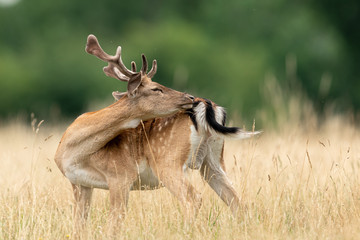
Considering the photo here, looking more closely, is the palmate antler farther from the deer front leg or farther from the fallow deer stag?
the deer front leg

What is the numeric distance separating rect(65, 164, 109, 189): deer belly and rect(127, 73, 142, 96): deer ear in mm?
690

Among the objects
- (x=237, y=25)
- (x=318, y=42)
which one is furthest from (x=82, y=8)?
(x=318, y=42)

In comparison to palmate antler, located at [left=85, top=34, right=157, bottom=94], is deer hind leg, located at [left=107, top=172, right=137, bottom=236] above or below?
below

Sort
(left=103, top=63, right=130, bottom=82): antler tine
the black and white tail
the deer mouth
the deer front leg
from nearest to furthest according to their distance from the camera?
1. the black and white tail
2. the deer mouth
3. the deer front leg
4. (left=103, top=63, right=130, bottom=82): antler tine

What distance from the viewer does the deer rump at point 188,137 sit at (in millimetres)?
5168

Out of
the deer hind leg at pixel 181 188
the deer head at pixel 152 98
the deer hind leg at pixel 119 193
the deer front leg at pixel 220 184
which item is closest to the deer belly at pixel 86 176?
the deer hind leg at pixel 119 193

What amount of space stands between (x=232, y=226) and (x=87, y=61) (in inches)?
876

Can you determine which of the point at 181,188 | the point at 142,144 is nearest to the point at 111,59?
the point at 142,144

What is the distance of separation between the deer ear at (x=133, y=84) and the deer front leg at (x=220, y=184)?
2.77ft

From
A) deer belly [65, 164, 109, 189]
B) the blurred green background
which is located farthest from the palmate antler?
the blurred green background

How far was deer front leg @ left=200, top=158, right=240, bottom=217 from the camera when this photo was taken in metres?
5.48

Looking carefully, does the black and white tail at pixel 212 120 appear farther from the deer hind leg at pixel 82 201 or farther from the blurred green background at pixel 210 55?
the blurred green background at pixel 210 55

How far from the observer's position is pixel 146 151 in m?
5.39

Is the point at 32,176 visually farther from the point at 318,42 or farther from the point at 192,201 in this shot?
the point at 318,42
